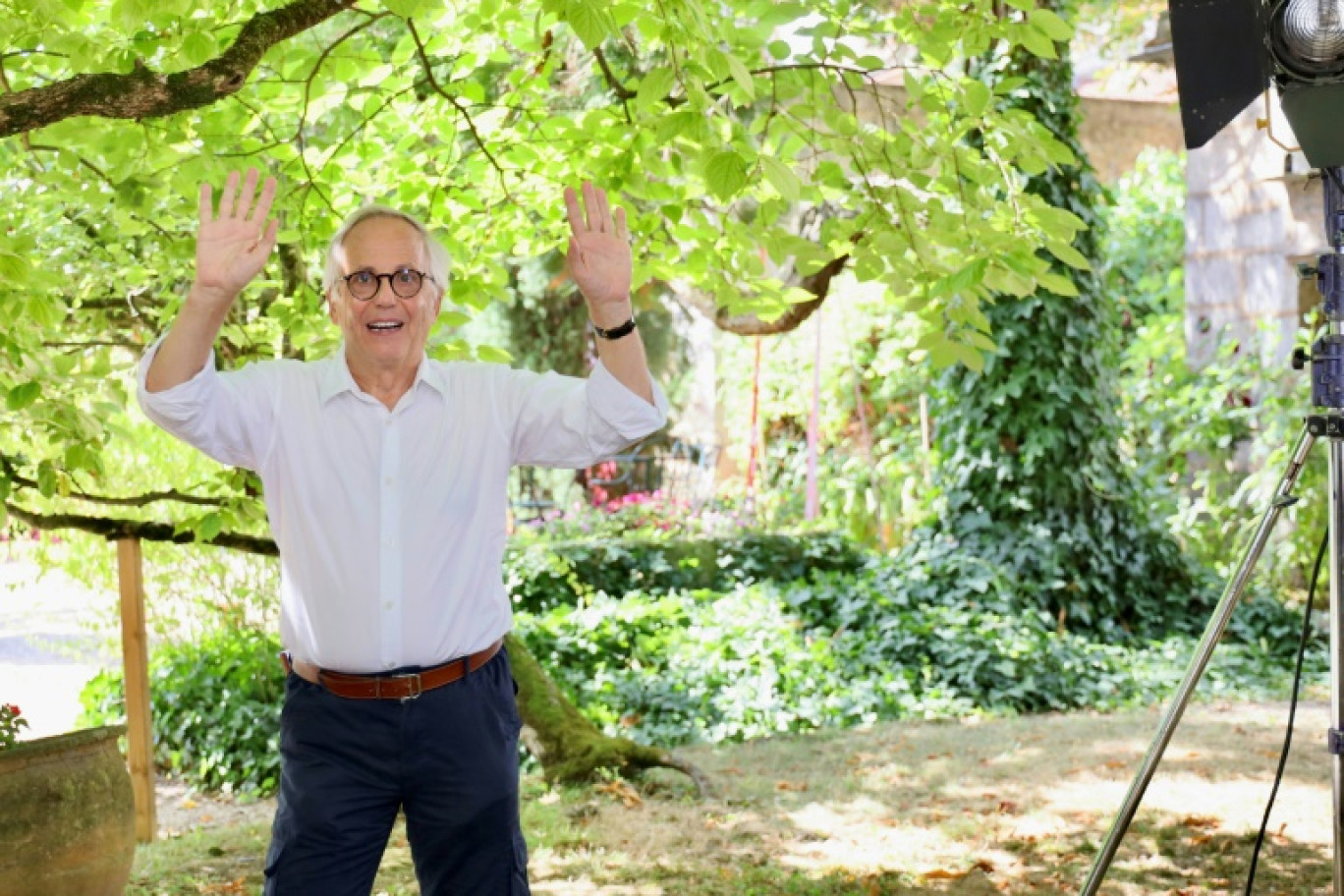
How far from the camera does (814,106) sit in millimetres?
3512

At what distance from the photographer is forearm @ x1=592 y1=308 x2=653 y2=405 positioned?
7.48ft

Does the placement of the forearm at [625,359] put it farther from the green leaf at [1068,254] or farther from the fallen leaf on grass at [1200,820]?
the fallen leaf on grass at [1200,820]

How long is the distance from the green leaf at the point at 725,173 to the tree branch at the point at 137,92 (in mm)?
812

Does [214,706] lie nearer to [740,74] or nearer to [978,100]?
[978,100]

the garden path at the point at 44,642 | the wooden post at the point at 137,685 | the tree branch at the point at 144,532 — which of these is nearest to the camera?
the tree branch at the point at 144,532

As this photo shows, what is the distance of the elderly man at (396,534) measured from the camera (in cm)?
224

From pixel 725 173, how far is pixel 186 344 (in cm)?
99

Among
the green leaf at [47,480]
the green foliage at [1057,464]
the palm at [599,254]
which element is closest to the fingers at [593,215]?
the palm at [599,254]

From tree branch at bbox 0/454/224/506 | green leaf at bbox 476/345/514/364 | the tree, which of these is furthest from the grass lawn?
green leaf at bbox 476/345/514/364

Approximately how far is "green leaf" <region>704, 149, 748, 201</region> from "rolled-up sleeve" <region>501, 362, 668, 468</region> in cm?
46

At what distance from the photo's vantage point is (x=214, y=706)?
21.7 feet

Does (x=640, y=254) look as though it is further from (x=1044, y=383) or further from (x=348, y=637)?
(x=1044, y=383)

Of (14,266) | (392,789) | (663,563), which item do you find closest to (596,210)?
(392,789)

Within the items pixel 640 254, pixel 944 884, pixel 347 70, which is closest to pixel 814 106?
pixel 640 254
